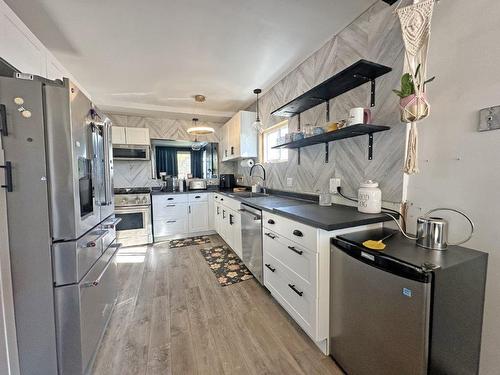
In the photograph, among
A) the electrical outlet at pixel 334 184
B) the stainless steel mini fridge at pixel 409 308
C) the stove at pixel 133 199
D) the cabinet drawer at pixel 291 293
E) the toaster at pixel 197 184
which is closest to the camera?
the stainless steel mini fridge at pixel 409 308

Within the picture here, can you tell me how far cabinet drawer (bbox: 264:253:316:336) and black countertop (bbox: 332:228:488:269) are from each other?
0.48 m

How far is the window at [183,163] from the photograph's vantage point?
4.35 metres

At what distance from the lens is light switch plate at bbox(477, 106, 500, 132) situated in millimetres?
1007

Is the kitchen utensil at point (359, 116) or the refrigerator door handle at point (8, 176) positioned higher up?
the kitchen utensil at point (359, 116)

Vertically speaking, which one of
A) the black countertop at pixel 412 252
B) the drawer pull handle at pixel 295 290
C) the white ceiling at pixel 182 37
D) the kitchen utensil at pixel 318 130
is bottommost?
the drawer pull handle at pixel 295 290

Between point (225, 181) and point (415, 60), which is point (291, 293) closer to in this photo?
point (415, 60)

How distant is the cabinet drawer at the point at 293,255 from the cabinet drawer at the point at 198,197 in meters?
2.28

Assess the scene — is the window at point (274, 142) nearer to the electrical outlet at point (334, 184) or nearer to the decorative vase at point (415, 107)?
the electrical outlet at point (334, 184)

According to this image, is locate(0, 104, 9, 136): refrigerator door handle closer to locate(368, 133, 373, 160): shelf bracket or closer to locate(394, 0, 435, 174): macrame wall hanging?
locate(394, 0, 435, 174): macrame wall hanging

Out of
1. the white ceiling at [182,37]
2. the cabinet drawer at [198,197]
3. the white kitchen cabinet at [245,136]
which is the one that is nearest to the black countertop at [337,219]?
the white ceiling at [182,37]

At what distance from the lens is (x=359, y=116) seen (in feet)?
4.76

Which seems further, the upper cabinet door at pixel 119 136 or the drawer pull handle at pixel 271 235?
the upper cabinet door at pixel 119 136

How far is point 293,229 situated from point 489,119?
122 cm

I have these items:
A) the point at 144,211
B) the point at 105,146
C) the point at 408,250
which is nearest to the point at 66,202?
the point at 105,146
